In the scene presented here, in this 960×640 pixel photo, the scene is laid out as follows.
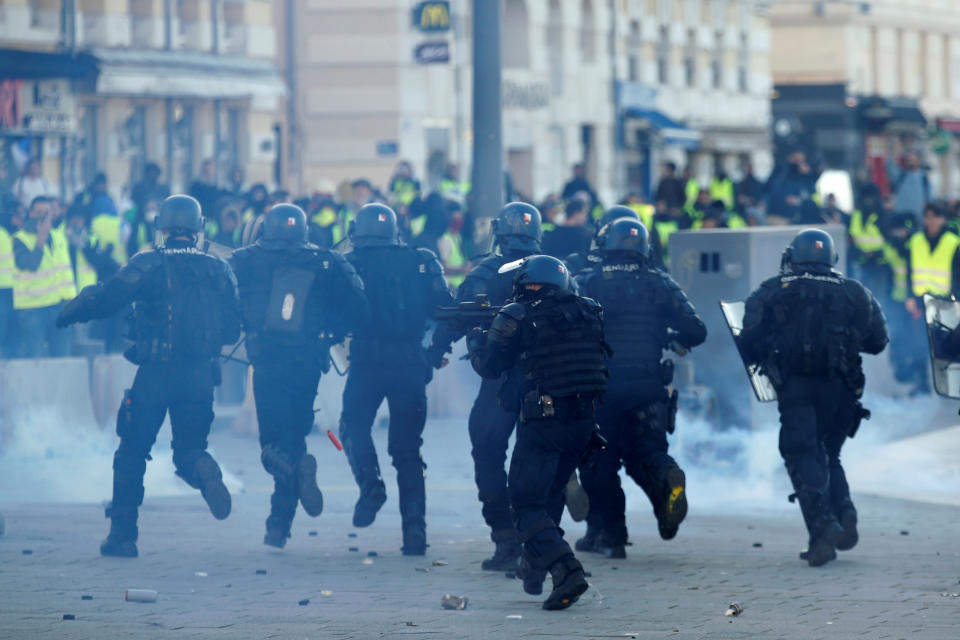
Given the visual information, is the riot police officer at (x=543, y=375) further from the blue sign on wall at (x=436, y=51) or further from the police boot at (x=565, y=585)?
the blue sign on wall at (x=436, y=51)

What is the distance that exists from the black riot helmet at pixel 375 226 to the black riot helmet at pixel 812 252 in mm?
2164

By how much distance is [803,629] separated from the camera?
28.4 ft

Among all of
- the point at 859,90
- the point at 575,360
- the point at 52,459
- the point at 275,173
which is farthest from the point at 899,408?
the point at 859,90

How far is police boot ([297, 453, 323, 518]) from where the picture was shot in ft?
36.3

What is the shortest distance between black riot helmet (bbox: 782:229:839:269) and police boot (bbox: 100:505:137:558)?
3.64 metres

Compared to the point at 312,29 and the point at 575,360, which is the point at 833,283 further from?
the point at 312,29

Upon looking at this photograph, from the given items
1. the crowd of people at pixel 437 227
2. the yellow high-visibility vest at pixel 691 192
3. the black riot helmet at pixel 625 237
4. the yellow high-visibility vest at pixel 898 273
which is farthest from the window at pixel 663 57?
the black riot helmet at pixel 625 237

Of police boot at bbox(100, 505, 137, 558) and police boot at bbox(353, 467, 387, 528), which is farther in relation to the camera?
police boot at bbox(353, 467, 387, 528)

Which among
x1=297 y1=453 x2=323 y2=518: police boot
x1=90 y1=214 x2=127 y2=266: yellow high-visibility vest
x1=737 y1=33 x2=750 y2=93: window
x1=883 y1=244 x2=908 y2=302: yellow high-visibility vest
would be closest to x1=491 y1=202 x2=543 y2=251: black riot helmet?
x1=297 y1=453 x2=323 y2=518: police boot

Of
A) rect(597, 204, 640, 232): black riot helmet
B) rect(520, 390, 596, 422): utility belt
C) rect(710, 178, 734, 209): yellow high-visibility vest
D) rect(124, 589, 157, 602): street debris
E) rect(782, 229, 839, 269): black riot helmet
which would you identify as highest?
rect(710, 178, 734, 209): yellow high-visibility vest

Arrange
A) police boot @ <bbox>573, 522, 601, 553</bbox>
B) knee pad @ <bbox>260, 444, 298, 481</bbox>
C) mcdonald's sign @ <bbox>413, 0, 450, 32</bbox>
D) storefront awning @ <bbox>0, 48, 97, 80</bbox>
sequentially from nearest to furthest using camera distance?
1. police boot @ <bbox>573, 522, 601, 553</bbox>
2. knee pad @ <bbox>260, 444, 298, 481</bbox>
3. mcdonald's sign @ <bbox>413, 0, 450, 32</bbox>
4. storefront awning @ <bbox>0, 48, 97, 80</bbox>

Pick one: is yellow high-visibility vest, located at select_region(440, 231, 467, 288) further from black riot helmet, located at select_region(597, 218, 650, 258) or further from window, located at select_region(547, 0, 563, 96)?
window, located at select_region(547, 0, 563, 96)

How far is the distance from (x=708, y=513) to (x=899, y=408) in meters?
6.23

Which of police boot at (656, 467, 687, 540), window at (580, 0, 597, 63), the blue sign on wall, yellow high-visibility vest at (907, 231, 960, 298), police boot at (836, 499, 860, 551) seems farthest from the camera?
window at (580, 0, 597, 63)
